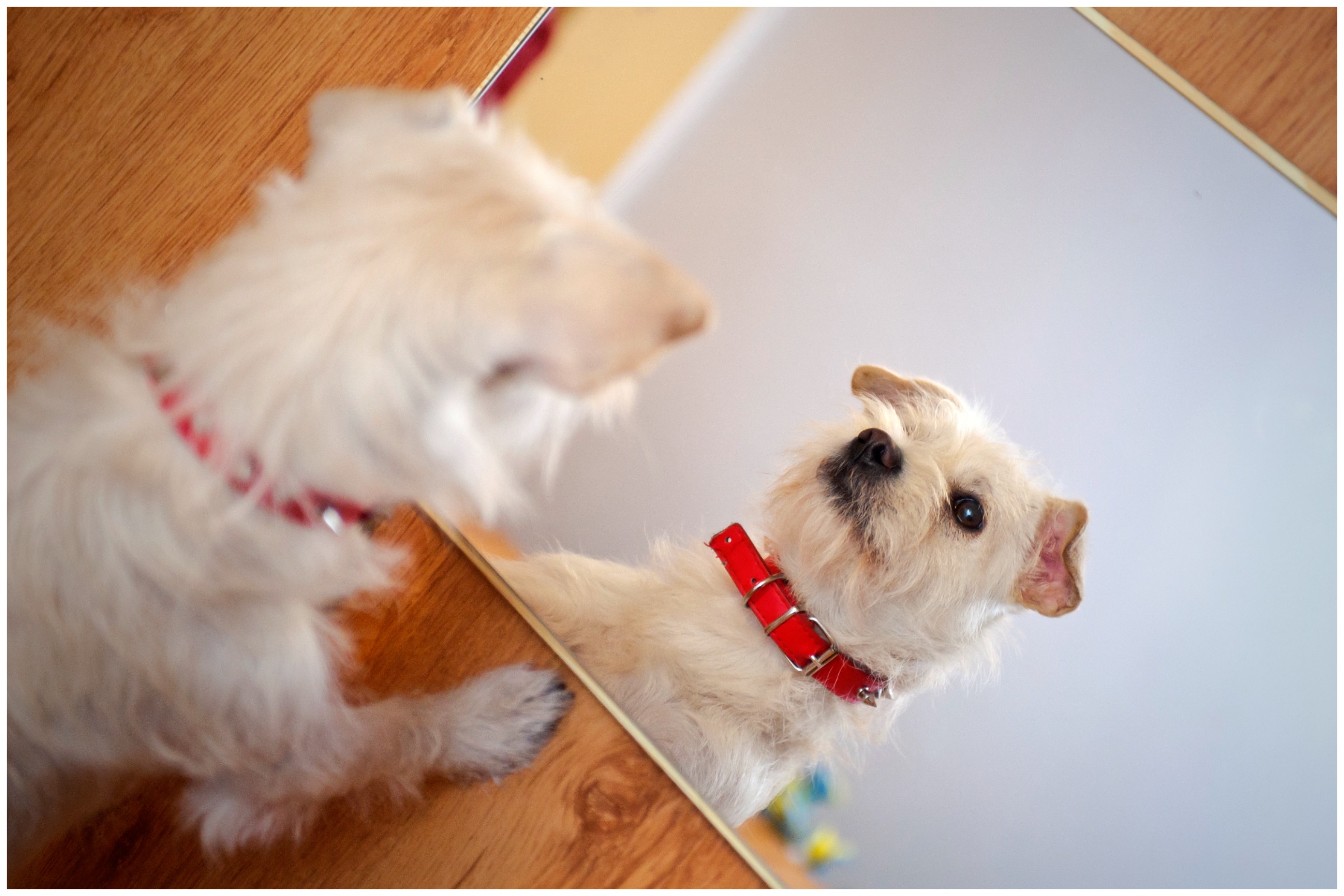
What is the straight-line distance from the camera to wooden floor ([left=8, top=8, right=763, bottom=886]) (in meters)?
1.37

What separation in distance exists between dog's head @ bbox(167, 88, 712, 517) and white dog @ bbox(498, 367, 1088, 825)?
0.68 meters

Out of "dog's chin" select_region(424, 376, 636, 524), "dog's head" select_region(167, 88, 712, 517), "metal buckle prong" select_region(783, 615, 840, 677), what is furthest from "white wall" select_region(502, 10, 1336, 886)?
"dog's head" select_region(167, 88, 712, 517)

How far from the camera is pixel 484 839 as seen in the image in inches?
53.8

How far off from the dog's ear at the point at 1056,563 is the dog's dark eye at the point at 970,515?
0.31 feet

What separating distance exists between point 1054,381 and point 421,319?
1.22 m

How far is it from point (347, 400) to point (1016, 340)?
1.26 m

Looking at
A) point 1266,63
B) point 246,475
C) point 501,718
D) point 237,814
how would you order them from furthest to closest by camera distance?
1. point 1266,63
2. point 501,718
3. point 237,814
4. point 246,475

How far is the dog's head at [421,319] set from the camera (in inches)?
29.5

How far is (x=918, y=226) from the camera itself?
1.61 m

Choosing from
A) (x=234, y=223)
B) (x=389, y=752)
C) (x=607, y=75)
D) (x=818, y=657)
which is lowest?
(x=818, y=657)

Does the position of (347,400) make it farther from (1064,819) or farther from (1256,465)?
(1256,465)

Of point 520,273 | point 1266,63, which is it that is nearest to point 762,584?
point 520,273

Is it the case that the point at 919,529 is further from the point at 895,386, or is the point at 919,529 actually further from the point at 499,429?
the point at 499,429

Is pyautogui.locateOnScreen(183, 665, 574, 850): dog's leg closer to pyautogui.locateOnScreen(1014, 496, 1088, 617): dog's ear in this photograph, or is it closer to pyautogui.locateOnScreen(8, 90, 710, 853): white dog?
pyautogui.locateOnScreen(8, 90, 710, 853): white dog
